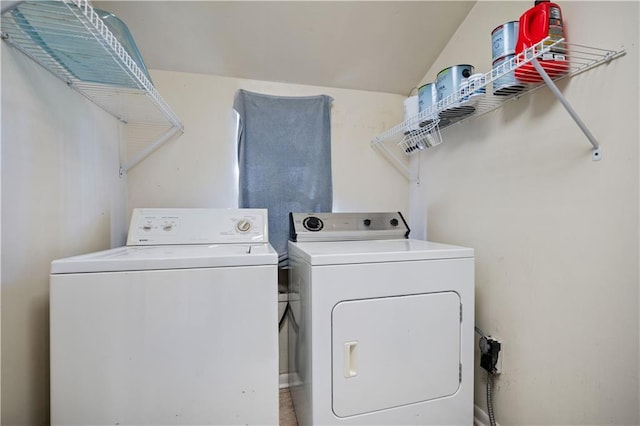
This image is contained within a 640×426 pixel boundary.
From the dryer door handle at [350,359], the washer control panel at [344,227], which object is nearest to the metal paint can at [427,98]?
the washer control panel at [344,227]

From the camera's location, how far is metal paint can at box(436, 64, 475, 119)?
1.25 metres

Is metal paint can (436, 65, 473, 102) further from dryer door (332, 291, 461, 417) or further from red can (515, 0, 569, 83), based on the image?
dryer door (332, 291, 461, 417)

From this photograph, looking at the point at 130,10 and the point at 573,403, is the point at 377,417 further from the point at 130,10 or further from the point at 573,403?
the point at 130,10

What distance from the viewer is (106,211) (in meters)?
1.47

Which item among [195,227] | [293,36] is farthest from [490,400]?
[293,36]

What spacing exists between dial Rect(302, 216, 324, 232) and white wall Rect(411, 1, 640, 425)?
0.82m

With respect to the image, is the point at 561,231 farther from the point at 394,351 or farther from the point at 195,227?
the point at 195,227

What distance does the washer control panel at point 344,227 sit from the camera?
1665mm

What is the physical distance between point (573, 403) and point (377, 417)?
0.72 metres

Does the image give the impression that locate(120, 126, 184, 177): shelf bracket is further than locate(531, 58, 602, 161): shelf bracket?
Yes

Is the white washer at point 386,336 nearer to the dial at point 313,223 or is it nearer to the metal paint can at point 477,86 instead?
the dial at point 313,223

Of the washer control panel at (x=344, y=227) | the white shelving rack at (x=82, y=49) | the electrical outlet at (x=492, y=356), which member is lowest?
the electrical outlet at (x=492, y=356)

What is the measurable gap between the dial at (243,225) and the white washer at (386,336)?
37 cm

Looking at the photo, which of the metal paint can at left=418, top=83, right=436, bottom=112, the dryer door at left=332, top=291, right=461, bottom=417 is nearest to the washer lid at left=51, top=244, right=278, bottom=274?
the dryer door at left=332, top=291, right=461, bottom=417
